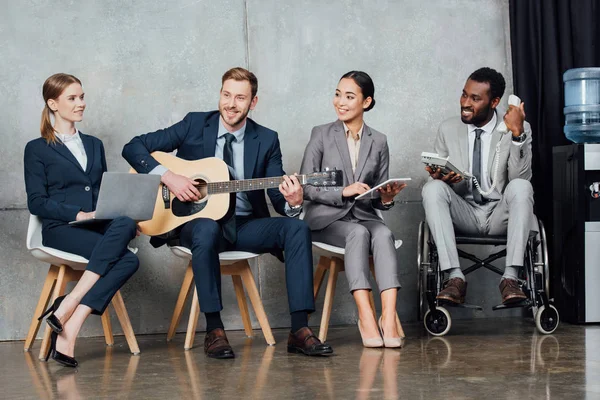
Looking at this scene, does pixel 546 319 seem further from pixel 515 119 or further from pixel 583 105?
pixel 583 105

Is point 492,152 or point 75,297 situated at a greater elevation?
point 492,152

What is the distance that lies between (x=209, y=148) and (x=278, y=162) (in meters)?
0.34

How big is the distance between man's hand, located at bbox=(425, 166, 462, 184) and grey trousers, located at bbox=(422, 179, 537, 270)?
0.9 inches

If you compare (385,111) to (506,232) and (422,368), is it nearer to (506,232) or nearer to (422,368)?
(506,232)

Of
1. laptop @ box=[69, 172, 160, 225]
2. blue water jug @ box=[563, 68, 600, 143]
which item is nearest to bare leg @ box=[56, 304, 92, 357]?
laptop @ box=[69, 172, 160, 225]

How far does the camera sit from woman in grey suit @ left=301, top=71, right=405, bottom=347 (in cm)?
397

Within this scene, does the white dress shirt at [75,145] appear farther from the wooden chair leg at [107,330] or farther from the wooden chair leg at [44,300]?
the wooden chair leg at [107,330]

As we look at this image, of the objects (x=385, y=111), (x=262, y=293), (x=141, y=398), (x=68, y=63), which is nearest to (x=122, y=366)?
(x=141, y=398)

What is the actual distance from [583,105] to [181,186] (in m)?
2.28

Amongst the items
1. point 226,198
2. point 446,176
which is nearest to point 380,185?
point 446,176

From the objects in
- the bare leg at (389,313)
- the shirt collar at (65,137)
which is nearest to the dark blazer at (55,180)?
the shirt collar at (65,137)

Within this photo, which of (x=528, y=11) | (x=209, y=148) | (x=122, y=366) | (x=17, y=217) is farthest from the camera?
(x=528, y=11)

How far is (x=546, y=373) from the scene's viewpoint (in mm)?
3236

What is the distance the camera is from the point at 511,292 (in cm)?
413
